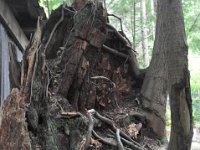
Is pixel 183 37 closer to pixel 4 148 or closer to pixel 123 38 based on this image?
pixel 4 148

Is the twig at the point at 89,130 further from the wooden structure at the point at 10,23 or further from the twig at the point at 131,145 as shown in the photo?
the wooden structure at the point at 10,23

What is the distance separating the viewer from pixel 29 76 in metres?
3.63

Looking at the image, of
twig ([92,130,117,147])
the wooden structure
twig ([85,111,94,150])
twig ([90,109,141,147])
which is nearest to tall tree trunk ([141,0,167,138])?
twig ([90,109,141,147])

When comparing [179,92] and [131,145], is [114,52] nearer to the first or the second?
[131,145]

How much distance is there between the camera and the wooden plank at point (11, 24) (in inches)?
240

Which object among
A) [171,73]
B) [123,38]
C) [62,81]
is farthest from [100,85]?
[171,73]

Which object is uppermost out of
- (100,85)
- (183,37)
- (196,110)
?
(183,37)

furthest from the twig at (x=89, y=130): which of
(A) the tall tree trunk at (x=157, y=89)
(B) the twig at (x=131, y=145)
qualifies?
(A) the tall tree trunk at (x=157, y=89)

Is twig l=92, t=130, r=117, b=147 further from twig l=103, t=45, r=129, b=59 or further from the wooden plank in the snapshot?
the wooden plank

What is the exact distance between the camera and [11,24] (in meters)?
6.71

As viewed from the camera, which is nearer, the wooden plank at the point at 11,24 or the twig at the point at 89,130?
the twig at the point at 89,130

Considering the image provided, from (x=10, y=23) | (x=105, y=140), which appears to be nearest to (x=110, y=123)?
(x=105, y=140)

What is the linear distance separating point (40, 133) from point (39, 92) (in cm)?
44

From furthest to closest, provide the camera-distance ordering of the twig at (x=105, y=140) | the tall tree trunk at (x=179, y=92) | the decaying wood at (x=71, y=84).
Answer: the twig at (x=105, y=140), the decaying wood at (x=71, y=84), the tall tree trunk at (x=179, y=92)
